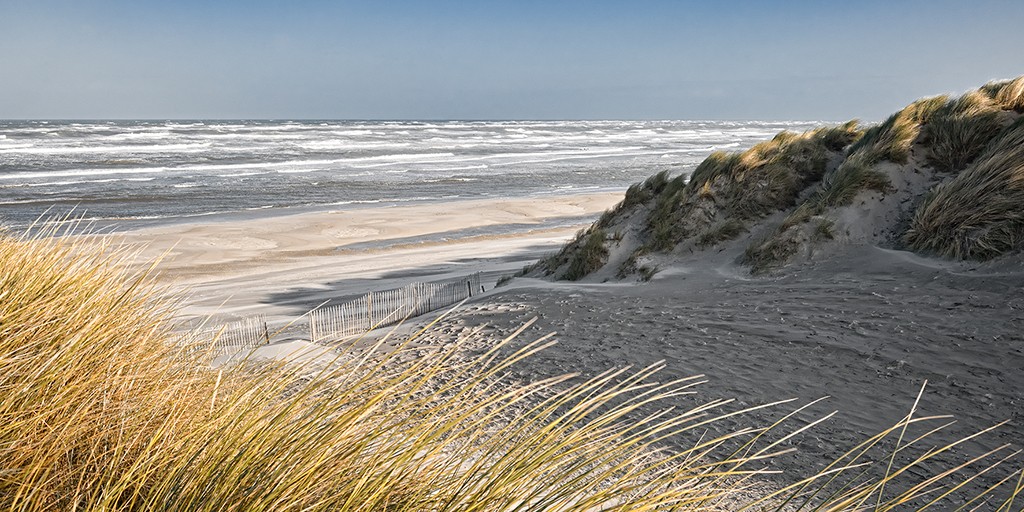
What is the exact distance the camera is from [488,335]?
8.59 m

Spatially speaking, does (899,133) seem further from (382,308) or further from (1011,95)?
(382,308)

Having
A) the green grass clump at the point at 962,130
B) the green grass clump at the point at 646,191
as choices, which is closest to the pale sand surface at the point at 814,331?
the green grass clump at the point at 962,130

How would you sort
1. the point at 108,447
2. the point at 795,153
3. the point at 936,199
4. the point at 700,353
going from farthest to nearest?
1. the point at 795,153
2. the point at 936,199
3. the point at 700,353
4. the point at 108,447

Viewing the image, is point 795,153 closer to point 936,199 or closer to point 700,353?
point 936,199

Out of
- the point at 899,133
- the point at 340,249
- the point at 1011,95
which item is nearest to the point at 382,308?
the point at 899,133

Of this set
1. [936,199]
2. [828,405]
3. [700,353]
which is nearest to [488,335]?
[700,353]

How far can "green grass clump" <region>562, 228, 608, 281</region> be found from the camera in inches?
457

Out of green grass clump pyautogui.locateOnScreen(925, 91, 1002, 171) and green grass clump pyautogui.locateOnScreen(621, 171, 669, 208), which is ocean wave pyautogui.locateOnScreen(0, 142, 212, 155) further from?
green grass clump pyautogui.locateOnScreen(925, 91, 1002, 171)

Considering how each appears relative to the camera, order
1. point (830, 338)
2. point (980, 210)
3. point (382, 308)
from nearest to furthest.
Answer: point (830, 338)
point (980, 210)
point (382, 308)

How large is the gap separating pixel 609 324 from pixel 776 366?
2253 mm

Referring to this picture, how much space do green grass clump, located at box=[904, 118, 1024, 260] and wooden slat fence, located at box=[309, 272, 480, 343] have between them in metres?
6.42

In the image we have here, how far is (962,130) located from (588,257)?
552 cm

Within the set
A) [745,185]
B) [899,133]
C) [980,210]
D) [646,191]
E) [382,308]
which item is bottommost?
[382,308]

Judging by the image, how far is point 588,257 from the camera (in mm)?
11727
